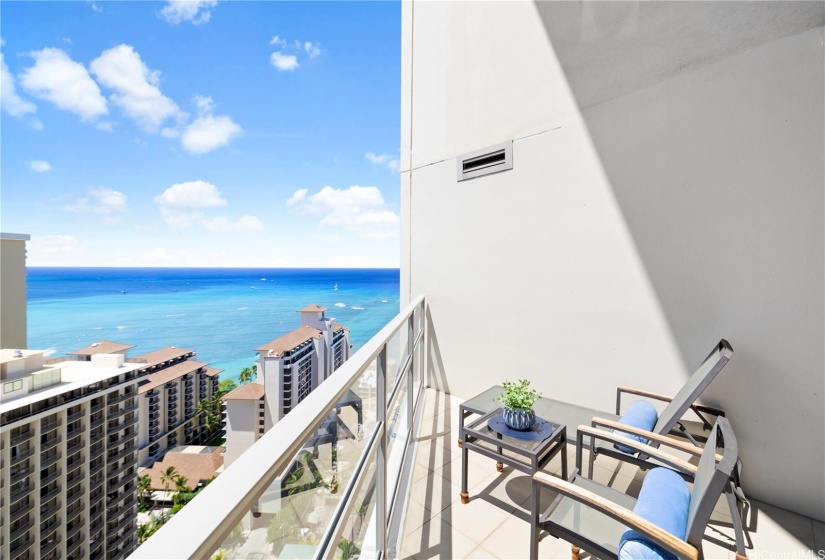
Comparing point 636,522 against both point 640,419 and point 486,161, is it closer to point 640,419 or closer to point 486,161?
point 640,419

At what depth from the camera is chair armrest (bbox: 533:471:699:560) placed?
0.98m

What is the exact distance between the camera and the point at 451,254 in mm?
3594

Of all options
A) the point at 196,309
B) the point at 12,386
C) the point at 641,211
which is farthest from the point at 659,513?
the point at 196,309

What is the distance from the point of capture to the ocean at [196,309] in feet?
79.8

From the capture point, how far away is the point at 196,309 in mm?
34250

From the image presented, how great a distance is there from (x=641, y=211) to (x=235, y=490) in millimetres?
2818

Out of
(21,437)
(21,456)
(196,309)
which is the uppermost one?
(21,437)

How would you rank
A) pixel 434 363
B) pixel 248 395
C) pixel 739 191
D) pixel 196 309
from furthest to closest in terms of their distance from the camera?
pixel 196 309
pixel 248 395
pixel 434 363
pixel 739 191

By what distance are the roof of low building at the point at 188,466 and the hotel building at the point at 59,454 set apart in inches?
142

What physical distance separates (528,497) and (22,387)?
304 inches

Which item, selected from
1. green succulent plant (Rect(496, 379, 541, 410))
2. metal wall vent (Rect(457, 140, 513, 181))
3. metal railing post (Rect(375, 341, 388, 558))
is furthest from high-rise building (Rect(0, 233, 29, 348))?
green succulent plant (Rect(496, 379, 541, 410))

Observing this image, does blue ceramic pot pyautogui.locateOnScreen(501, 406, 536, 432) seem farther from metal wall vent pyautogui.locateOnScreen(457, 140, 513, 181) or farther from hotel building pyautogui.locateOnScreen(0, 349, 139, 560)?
hotel building pyautogui.locateOnScreen(0, 349, 139, 560)

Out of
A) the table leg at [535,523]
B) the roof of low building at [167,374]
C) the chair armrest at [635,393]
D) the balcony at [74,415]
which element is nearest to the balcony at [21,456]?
the balcony at [74,415]

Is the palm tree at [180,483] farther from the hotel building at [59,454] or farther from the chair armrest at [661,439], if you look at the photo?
the chair armrest at [661,439]
